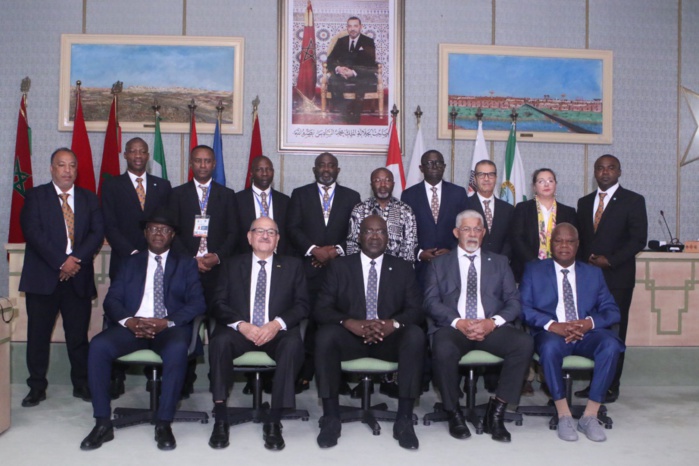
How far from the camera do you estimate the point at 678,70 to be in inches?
267

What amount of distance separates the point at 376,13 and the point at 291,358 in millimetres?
3772

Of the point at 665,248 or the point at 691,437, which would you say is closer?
the point at 691,437

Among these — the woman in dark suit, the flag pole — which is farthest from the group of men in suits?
the flag pole

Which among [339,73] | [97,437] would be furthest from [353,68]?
[97,437]

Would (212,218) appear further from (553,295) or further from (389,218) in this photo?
(553,295)

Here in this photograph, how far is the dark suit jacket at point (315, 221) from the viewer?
507 centimetres

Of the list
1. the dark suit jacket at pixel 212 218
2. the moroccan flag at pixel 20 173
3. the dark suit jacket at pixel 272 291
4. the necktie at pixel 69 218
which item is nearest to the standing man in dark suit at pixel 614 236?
the dark suit jacket at pixel 272 291

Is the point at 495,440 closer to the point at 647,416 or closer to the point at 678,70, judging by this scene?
the point at 647,416

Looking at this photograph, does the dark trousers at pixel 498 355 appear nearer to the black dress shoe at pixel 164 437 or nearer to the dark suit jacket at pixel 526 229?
the dark suit jacket at pixel 526 229

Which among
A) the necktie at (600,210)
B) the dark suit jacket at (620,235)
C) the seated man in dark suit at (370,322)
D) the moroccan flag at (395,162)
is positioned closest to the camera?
the seated man in dark suit at (370,322)

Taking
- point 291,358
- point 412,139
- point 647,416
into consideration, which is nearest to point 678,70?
point 412,139

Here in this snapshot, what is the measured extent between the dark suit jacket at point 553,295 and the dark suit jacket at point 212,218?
207 centimetres

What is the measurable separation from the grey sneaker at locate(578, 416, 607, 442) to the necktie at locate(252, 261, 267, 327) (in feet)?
6.67

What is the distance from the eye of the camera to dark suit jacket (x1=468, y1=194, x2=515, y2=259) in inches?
199
